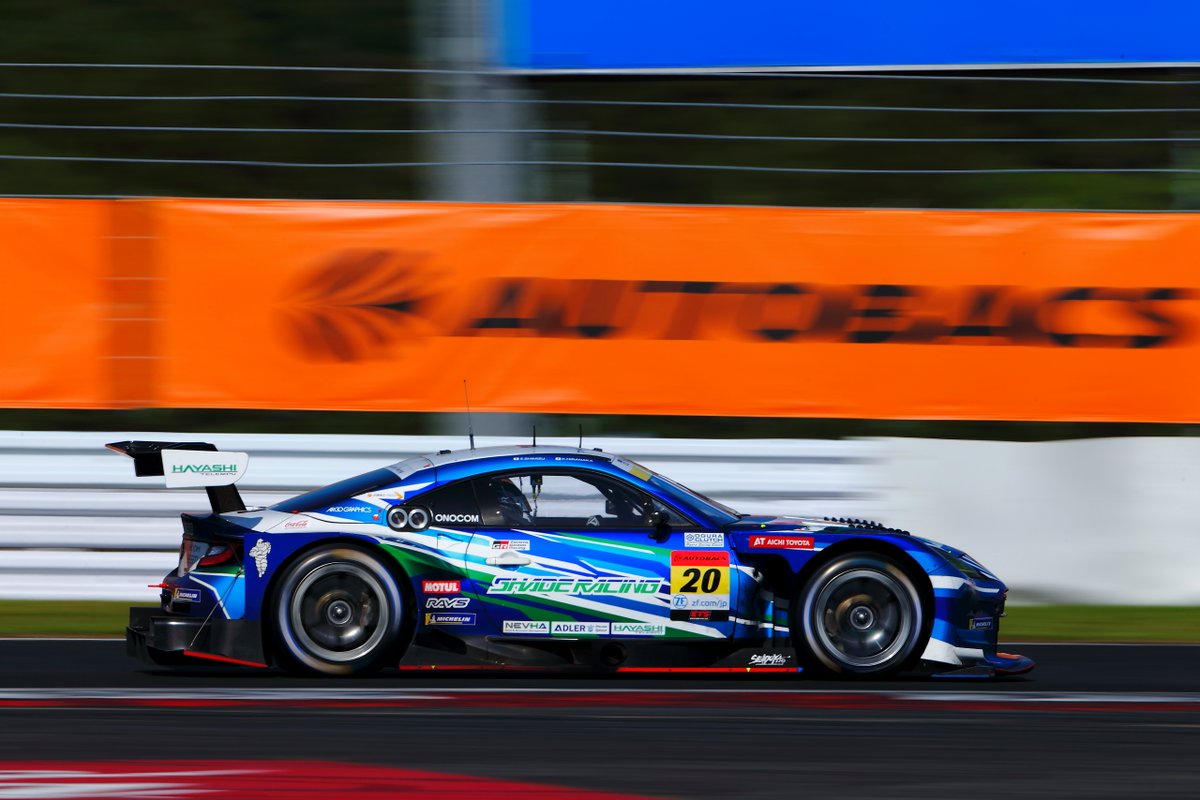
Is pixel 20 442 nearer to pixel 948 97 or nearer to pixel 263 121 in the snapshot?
pixel 263 121

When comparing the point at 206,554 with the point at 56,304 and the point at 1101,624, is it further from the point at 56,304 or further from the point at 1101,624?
the point at 1101,624

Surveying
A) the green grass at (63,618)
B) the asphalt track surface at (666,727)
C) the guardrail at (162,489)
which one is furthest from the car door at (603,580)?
the green grass at (63,618)

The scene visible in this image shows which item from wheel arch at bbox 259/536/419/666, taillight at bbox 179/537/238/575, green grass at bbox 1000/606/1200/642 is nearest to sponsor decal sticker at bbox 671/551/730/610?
wheel arch at bbox 259/536/419/666

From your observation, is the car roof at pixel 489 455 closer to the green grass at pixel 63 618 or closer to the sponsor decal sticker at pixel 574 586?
the sponsor decal sticker at pixel 574 586

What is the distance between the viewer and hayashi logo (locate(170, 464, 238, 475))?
780 cm

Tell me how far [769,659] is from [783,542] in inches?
21.1

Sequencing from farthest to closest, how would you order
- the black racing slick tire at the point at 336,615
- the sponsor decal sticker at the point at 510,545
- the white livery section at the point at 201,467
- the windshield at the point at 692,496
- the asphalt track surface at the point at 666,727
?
the windshield at the point at 692,496, the white livery section at the point at 201,467, the sponsor decal sticker at the point at 510,545, the black racing slick tire at the point at 336,615, the asphalt track surface at the point at 666,727

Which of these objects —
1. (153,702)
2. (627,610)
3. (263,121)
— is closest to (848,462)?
(627,610)

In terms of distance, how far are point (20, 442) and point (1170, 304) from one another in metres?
7.44

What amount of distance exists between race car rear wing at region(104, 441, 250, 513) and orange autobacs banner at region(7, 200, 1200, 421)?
3.15 metres

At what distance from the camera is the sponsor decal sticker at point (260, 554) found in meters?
7.58

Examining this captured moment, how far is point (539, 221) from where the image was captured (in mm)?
11156

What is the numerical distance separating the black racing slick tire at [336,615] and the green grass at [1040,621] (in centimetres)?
243

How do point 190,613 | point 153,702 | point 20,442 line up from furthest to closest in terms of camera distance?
point 20,442
point 190,613
point 153,702
